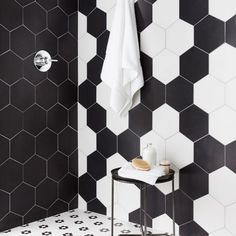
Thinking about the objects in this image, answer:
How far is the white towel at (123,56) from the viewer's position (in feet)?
7.50

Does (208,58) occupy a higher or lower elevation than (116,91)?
higher

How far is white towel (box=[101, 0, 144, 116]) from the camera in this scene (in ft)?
7.50

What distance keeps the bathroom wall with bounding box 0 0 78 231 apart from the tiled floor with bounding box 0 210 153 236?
72 mm

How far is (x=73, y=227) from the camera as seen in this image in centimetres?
241

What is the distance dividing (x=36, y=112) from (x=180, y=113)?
0.88 m

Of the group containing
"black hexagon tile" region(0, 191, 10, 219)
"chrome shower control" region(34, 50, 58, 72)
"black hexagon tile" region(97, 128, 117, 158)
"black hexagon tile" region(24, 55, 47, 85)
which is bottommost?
"black hexagon tile" region(0, 191, 10, 219)

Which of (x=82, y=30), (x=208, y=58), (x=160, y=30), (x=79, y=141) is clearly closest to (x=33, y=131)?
(x=79, y=141)

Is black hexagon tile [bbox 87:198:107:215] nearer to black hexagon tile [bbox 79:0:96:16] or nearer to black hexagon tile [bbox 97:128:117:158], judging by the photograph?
black hexagon tile [bbox 97:128:117:158]

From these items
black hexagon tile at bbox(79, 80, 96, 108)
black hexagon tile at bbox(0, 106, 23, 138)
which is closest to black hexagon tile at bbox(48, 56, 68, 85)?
black hexagon tile at bbox(79, 80, 96, 108)

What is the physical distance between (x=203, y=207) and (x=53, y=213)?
1.00 metres

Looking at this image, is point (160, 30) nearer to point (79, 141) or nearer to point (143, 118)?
point (143, 118)

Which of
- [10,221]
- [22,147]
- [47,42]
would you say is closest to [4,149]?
[22,147]

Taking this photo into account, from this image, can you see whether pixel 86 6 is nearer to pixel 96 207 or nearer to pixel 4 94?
pixel 4 94

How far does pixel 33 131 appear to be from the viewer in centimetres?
247
